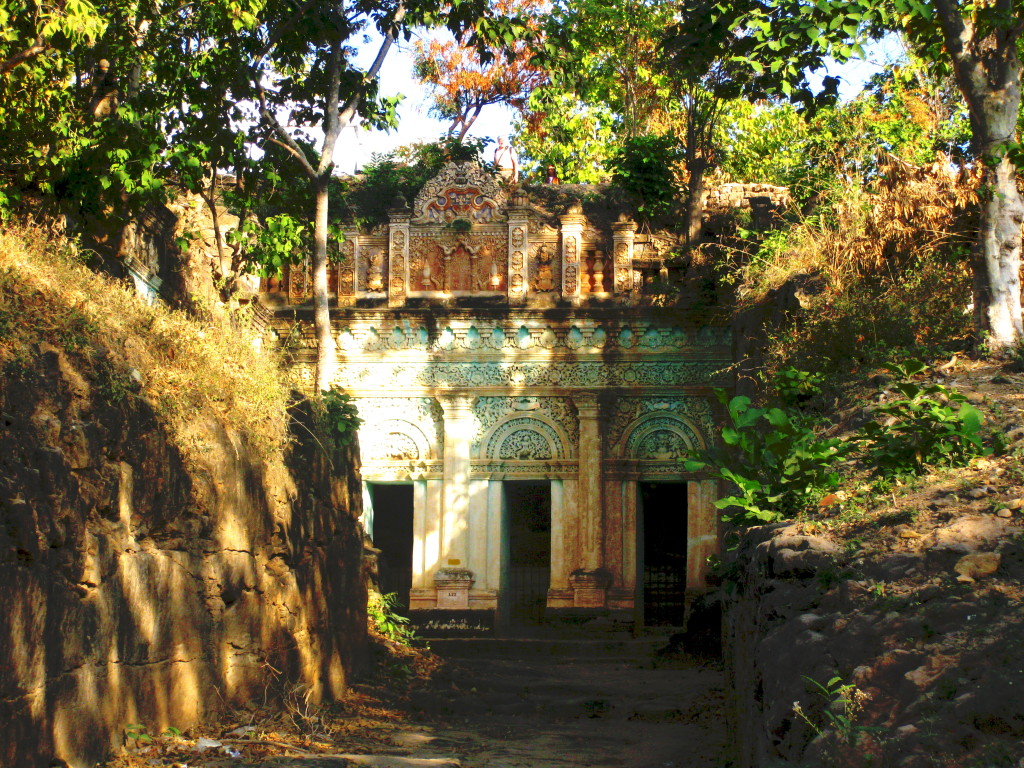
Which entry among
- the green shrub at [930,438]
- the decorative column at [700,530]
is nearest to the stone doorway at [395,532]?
the decorative column at [700,530]

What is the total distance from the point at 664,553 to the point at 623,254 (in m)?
4.84

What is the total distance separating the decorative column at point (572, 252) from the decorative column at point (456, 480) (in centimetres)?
207

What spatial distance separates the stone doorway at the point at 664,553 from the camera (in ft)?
56.0

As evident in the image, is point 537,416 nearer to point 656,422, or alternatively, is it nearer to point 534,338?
point 534,338

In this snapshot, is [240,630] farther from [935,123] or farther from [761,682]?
[935,123]

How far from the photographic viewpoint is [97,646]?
5.85m

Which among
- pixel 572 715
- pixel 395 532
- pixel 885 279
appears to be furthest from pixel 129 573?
pixel 395 532

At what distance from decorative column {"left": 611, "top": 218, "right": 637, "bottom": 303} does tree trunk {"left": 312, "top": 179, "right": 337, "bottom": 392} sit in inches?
181

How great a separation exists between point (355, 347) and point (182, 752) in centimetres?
987

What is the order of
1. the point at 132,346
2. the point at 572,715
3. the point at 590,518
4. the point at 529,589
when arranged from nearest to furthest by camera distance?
the point at 132,346
the point at 572,715
the point at 590,518
the point at 529,589

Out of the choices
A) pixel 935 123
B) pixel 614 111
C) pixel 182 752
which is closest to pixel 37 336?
pixel 182 752

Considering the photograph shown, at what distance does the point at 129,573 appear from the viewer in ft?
20.6

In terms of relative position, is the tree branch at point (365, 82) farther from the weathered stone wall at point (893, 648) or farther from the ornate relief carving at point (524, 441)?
the weathered stone wall at point (893, 648)

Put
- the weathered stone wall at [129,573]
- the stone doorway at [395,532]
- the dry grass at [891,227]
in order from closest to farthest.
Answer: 1. the weathered stone wall at [129,573]
2. the dry grass at [891,227]
3. the stone doorway at [395,532]
